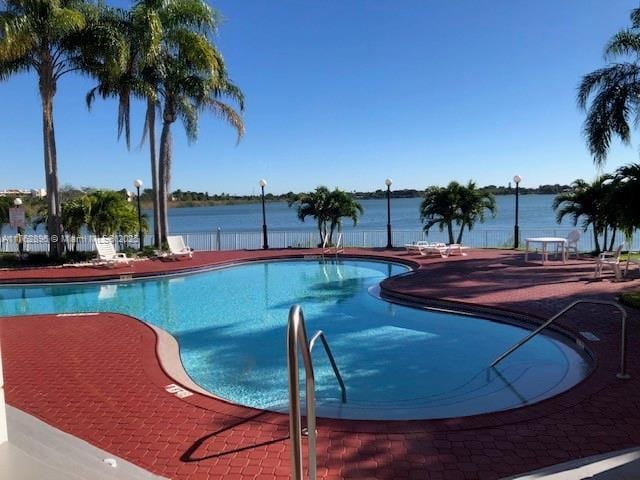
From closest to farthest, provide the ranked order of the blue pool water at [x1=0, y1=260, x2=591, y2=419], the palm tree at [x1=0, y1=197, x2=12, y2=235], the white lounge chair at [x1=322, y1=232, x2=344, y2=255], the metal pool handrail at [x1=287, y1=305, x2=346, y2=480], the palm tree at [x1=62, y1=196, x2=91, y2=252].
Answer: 1. the metal pool handrail at [x1=287, y1=305, x2=346, y2=480]
2. the blue pool water at [x1=0, y1=260, x2=591, y2=419]
3. the white lounge chair at [x1=322, y1=232, x2=344, y2=255]
4. the palm tree at [x1=62, y1=196, x2=91, y2=252]
5. the palm tree at [x1=0, y1=197, x2=12, y2=235]

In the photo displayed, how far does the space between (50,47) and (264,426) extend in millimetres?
16478

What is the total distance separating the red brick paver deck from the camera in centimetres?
337

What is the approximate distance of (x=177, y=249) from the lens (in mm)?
17797

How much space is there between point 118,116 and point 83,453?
16623mm

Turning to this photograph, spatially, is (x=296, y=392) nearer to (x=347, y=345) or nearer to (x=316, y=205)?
(x=347, y=345)

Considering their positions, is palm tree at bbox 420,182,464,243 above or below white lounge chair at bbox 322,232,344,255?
above

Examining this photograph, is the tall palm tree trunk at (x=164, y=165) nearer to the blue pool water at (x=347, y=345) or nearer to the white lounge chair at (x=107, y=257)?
the white lounge chair at (x=107, y=257)

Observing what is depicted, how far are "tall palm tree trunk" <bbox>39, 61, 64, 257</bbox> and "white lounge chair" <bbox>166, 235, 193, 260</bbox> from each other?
12.5 ft

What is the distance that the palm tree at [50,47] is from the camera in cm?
1430

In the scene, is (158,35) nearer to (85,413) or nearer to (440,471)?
(85,413)

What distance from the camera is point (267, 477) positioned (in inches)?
127

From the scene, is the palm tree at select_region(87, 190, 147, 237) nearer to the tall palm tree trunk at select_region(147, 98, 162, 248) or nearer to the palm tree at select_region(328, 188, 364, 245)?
the tall palm tree trunk at select_region(147, 98, 162, 248)

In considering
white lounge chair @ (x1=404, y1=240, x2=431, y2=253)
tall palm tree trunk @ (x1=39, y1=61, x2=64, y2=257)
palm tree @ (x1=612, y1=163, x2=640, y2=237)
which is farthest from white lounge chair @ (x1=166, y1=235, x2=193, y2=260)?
palm tree @ (x1=612, y1=163, x2=640, y2=237)

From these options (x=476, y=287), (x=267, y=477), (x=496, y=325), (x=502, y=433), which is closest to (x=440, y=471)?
(x=502, y=433)
